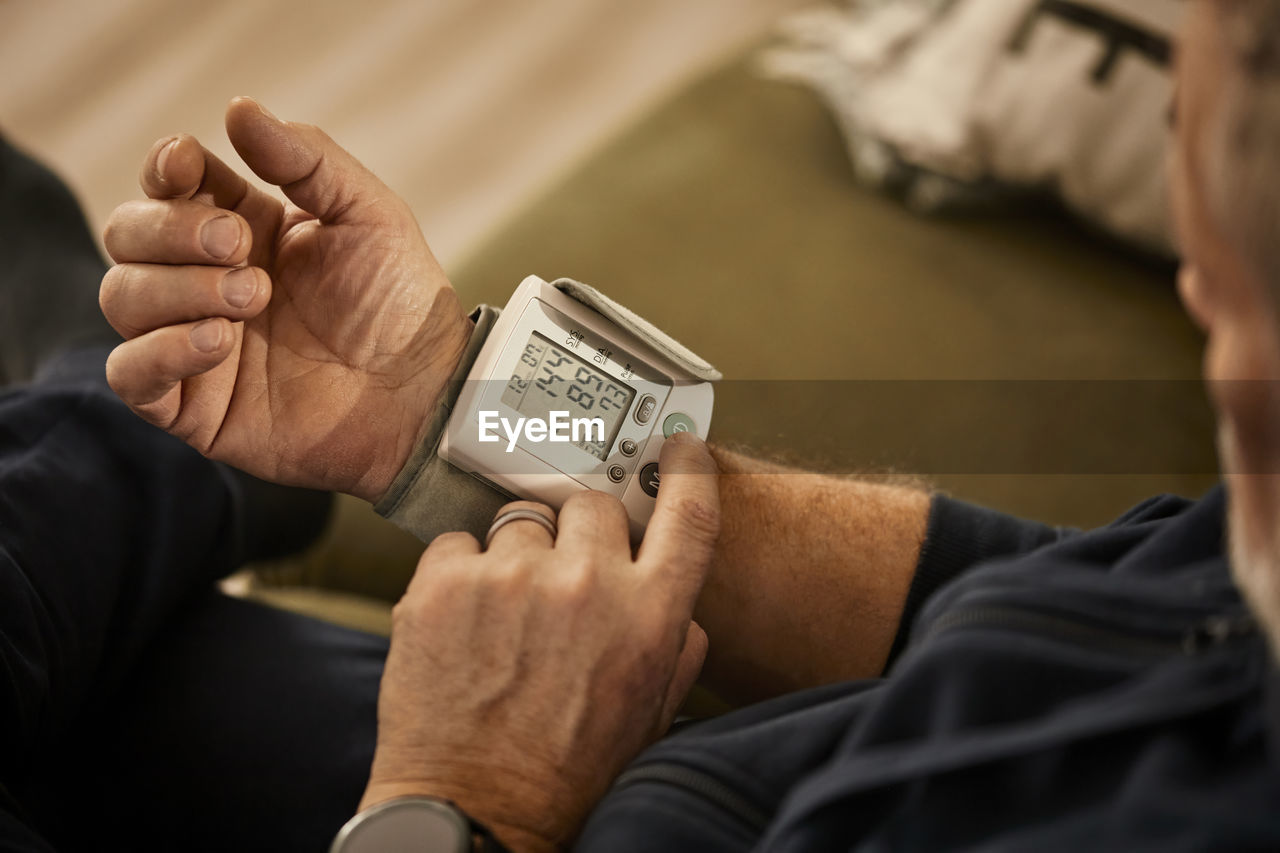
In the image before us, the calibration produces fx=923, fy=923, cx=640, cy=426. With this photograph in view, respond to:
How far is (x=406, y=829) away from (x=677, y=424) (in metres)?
0.35

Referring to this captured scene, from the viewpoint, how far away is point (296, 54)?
1.68m

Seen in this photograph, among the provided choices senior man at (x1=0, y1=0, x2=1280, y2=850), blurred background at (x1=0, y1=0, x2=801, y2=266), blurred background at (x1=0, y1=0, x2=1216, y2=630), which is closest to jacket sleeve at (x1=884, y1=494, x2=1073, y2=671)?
senior man at (x1=0, y1=0, x2=1280, y2=850)

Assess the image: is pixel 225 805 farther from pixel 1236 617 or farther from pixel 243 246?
pixel 1236 617

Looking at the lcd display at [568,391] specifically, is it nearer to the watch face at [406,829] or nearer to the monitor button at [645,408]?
the monitor button at [645,408]

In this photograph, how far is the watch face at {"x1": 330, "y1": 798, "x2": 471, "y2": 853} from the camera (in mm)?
527

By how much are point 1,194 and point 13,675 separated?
0.70 meters

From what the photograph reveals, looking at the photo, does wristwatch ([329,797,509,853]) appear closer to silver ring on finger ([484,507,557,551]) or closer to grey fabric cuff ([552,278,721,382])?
silver ring on finger ([484,507,557,551])

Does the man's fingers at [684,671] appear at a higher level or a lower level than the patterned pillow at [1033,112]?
lower

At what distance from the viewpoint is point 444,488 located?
0.71 meters

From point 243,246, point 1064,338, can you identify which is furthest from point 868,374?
point 243,246

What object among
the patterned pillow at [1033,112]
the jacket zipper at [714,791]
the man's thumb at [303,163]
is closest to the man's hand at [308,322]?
the man's thumb at [303,163]

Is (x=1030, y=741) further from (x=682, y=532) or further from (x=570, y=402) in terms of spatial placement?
(x=570, y=402)

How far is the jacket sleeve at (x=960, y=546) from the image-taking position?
29.1 inches

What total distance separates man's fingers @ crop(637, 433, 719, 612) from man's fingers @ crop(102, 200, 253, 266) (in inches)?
13.1
